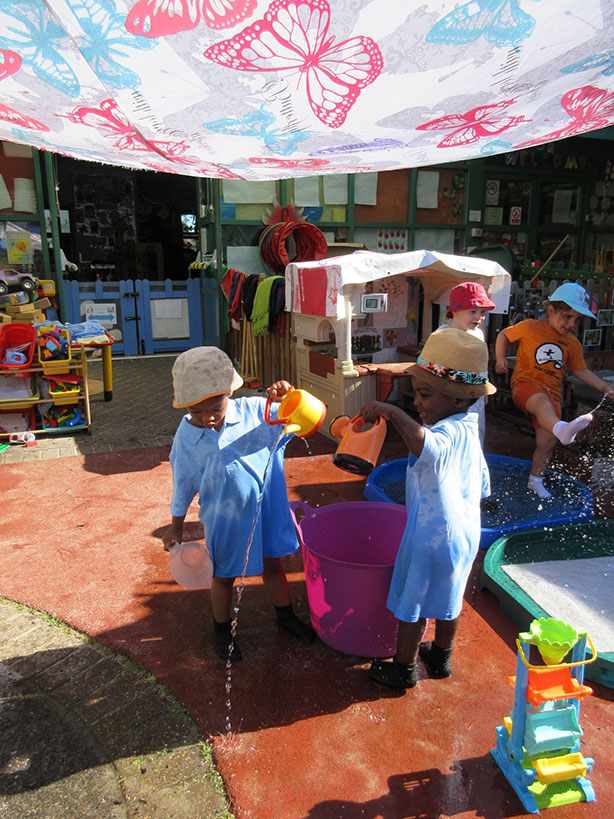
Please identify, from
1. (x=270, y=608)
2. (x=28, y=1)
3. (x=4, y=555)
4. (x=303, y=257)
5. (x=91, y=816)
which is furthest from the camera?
(x=303, y=257)

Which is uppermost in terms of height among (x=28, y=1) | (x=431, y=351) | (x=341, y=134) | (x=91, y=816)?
(x=28, y=1)

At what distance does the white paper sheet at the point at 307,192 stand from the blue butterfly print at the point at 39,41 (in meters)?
8.62

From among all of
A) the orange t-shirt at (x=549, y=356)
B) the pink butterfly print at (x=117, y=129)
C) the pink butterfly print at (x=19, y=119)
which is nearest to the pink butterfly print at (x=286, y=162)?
the pink butterfly print at (x=117, y=129)

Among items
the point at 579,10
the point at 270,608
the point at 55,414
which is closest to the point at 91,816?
the point at 270,608

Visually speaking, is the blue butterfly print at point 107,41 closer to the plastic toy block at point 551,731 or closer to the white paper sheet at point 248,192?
the plastic toy block at point 551,731

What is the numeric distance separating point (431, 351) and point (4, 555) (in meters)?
3.35

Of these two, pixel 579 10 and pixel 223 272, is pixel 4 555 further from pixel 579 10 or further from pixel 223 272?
pixel 223 272

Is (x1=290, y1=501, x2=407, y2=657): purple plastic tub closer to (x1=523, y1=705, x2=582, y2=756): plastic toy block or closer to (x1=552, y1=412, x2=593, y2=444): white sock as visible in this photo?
(x1=523, y1=705, x2=582, y2=756): plastic toy block

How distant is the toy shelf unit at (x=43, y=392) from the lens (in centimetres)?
643

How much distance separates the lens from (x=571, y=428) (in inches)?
156

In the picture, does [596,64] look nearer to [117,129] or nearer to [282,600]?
[117,129]

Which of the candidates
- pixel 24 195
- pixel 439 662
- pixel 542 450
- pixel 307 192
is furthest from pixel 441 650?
pixel 24 195

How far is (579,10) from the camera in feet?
4.53

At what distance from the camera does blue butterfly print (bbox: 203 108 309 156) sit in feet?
5.97
